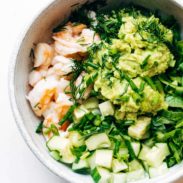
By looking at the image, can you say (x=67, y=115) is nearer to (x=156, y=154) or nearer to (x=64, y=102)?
(x=64, y=102)

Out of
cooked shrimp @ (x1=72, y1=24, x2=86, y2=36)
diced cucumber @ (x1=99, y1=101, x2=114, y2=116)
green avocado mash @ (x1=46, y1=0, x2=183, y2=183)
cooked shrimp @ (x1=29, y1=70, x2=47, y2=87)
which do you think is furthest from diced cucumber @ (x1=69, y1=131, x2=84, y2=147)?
A: cooked shrimp @ (x1=72, y1=24, x2=86, y2=36)

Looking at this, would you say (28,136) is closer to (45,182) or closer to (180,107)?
(45,182)

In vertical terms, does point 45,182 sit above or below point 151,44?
below

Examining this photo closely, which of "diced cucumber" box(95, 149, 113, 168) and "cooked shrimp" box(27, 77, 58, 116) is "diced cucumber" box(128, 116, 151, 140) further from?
"cooked shrimp" box(27, 77, 58, 116)

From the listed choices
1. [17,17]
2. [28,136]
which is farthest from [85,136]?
[17,17]

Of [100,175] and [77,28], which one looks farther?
[77,28]

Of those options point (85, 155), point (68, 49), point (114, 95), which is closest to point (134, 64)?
point (114, 95)
